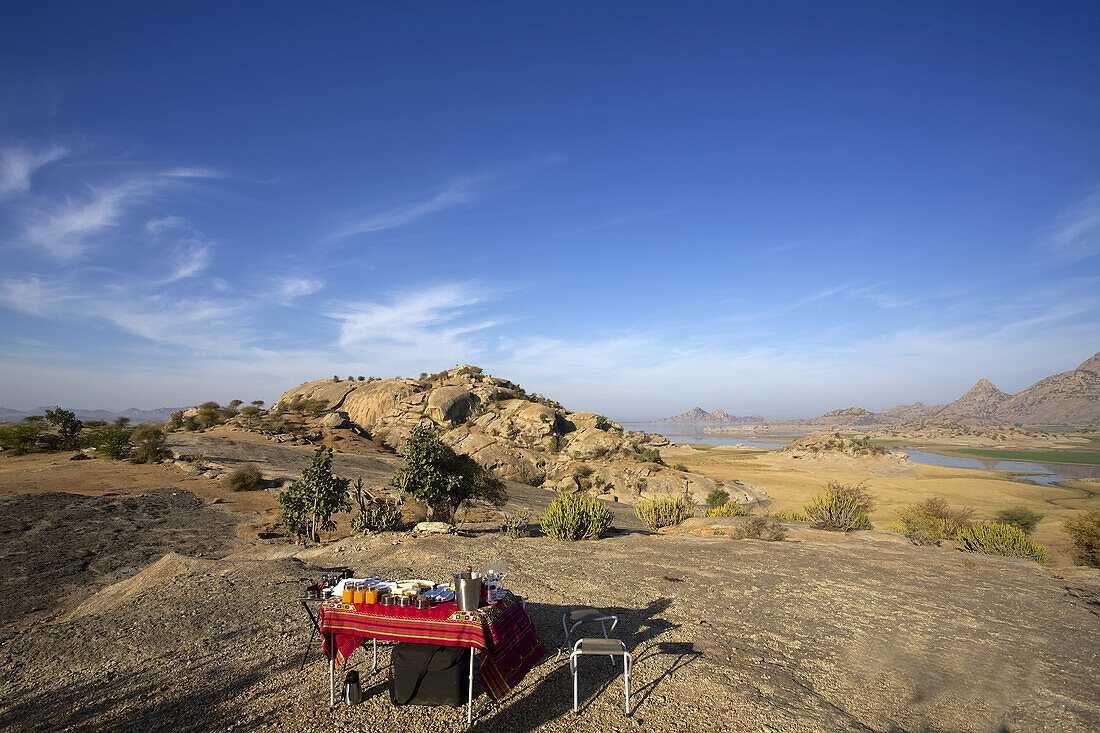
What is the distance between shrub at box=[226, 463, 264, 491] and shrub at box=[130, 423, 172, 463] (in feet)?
22.7

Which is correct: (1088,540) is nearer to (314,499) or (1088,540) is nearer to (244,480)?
(314,499)

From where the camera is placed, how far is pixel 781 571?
10969 millimetres

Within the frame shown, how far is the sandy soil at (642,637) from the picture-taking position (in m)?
5.09

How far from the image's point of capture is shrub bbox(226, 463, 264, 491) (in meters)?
23.9

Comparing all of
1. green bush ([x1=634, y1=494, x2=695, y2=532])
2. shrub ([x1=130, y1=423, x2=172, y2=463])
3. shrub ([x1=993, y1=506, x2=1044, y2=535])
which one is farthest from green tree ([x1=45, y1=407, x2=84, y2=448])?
shrub ([x1=993, y1=506, x2=1044, y2=535])

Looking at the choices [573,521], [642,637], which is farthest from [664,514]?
[642,637]

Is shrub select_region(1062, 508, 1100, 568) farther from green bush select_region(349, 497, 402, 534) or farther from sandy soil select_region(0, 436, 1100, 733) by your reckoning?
green bush select_region(349, 497, 402, 534)

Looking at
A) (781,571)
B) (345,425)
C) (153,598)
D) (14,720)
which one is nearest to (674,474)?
(781,571)

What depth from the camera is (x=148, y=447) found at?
2844 cm

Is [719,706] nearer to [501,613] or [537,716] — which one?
[537,716]

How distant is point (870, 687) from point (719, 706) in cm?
203

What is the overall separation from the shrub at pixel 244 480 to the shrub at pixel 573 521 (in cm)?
1680

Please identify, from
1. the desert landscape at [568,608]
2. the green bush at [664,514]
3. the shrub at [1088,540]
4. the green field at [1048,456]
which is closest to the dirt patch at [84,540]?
the desert landscape at [568,608]

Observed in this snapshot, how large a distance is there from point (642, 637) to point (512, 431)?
36.4 meters
